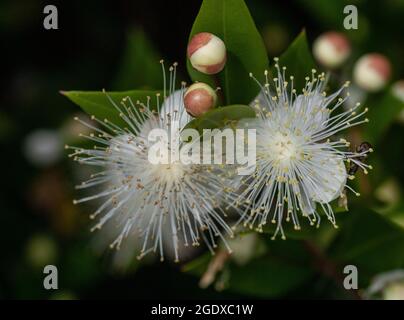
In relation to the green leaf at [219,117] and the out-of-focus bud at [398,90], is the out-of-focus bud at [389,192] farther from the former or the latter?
the green leaf at [219,117]

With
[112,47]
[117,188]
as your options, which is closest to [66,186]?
[112,47]

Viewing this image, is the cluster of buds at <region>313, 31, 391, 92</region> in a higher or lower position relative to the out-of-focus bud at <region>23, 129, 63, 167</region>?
higher

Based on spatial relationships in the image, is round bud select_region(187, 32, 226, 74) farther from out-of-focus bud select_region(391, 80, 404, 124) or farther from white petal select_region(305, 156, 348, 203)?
out-of-focus bud select_region(391, 80, 404, 124)

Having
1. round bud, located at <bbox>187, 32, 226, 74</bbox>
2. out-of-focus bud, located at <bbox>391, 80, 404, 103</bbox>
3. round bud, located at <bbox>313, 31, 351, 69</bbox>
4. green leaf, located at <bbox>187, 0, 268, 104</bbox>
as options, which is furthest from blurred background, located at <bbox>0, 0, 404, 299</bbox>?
round bud, located at <bbox>187, 32, 226, 74</bbox>

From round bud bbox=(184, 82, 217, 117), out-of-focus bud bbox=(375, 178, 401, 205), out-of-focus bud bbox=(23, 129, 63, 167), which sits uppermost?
round bud bbox=(184, 82, 217, 117)

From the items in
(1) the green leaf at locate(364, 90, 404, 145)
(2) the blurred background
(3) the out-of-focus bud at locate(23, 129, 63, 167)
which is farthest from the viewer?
(3) the out-of-focus bud at locate(23, 129, 63, 167)

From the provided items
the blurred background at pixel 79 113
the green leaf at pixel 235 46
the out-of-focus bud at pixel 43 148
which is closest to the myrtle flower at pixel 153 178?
the green leaf at pixel 235 46
